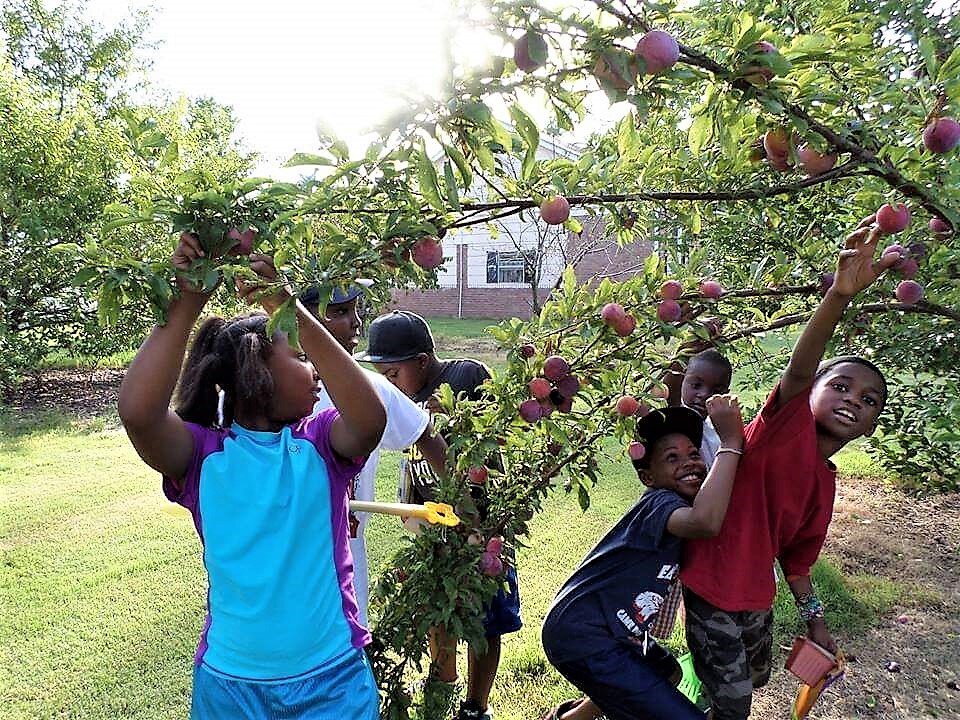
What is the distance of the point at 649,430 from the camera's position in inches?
93.7

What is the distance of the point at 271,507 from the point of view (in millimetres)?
1614

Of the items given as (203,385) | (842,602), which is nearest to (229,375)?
(203,385)

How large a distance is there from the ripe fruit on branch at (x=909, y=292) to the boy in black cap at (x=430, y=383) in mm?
1420

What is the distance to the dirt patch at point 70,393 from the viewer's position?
948 cm

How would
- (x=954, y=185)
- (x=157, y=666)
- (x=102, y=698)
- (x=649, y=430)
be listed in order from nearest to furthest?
(x=954, y=185)
(x=649, y=430)
(x=102, y=698)
(x=157, y=666)

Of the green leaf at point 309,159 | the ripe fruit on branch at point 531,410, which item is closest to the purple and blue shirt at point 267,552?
the ripe fruit on branch at point 531,410

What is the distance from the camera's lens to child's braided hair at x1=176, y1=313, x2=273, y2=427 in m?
1.70

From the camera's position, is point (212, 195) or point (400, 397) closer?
point (212, 195)

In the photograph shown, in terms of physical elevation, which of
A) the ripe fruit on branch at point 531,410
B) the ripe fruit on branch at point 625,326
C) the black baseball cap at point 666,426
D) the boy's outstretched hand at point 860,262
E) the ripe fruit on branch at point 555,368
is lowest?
the black baseball cap at point 666,426

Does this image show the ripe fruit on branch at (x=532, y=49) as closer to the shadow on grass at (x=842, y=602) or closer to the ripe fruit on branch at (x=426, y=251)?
the ripe fruit on branch at (x=426, y=251)

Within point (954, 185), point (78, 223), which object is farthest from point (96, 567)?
point (78, 223)

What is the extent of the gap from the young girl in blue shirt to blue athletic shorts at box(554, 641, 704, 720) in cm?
78

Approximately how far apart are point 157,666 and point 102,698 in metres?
0.28

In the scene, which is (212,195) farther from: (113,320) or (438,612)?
(438,612)
